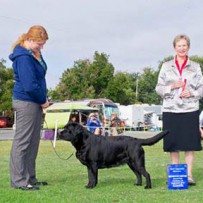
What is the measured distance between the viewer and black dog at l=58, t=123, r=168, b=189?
18.9ft

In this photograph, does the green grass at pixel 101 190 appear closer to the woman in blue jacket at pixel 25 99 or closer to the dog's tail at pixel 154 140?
the woman in blue jacket at pixel 25 99

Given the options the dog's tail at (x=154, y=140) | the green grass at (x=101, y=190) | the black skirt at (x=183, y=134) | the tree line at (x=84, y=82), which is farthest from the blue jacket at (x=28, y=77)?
the tree line at (x=84, y=82)

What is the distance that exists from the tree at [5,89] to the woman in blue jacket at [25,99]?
133 ft

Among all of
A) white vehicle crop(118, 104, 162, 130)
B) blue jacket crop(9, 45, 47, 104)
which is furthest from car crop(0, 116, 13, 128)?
blue jacket crop(9, 45, 47, 104)

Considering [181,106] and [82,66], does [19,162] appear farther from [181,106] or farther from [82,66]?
[82,66]

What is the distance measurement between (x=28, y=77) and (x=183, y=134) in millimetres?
2043

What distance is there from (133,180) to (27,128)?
1630 mm

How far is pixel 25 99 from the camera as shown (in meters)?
5.60

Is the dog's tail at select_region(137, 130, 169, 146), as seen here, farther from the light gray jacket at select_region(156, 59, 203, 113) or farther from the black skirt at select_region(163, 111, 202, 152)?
the light gray jacket at select_region(156, 59, 203, 113)

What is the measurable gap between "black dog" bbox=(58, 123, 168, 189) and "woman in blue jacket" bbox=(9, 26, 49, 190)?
60 cm

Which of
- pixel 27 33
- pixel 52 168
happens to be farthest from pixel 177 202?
pixel 52 168

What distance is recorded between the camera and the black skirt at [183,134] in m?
5.93

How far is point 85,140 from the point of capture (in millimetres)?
5871

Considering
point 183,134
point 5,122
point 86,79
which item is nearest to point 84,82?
point 86,79
